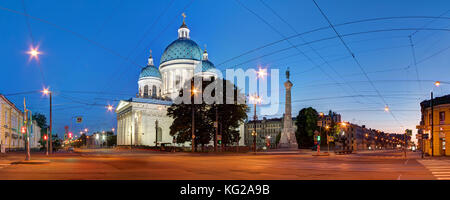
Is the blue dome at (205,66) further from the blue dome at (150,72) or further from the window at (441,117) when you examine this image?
the window at (441,117)

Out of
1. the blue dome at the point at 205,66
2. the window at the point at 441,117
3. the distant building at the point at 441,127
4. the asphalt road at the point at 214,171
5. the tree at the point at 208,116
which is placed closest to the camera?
the asphalt road at the point at 214,171

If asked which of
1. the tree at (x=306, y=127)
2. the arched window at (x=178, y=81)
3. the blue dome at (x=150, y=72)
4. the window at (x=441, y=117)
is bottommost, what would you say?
the tree at (x=306, y=127)

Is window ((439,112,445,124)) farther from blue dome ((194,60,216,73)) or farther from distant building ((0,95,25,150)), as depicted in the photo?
blue dome ((194,60,216,73))

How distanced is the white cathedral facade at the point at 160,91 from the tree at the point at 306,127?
25.8 meters

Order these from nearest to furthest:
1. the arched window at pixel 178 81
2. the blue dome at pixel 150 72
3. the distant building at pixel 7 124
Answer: the distant building at pixel 7 124
the arched window at pixel 178 81
the blue dome at pixel 150 72

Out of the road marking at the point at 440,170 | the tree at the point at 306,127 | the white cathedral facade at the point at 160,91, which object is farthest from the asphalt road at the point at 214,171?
the white cathedral facade at the point at 160,91

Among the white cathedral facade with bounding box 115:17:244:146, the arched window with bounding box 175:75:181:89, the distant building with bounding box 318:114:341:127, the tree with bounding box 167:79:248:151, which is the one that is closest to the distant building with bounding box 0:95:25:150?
the tree with bounding box 167:79:248:151

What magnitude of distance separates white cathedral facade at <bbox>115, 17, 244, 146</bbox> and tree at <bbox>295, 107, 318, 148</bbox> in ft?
84.6

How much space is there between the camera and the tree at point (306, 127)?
92.8 m

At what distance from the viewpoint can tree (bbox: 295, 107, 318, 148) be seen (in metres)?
92.8
